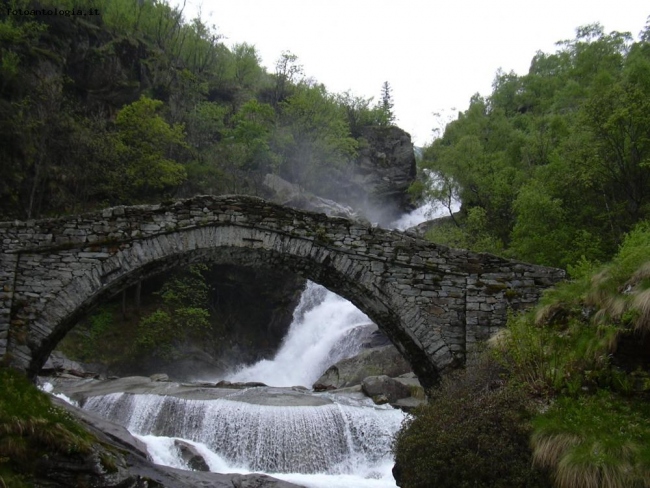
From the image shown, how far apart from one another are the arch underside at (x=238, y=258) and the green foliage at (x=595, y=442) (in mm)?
4000

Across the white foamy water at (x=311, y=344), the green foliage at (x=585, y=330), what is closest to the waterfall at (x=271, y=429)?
the green foliage at (x=585, y=330)

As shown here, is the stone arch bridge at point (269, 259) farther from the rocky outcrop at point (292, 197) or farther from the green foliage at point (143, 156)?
the rocky outcrop at point (292, 197)

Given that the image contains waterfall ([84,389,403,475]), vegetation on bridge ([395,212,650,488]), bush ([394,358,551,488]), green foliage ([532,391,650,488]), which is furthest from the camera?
waterfall ([84,389,403,475])

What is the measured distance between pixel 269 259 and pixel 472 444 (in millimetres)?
5615

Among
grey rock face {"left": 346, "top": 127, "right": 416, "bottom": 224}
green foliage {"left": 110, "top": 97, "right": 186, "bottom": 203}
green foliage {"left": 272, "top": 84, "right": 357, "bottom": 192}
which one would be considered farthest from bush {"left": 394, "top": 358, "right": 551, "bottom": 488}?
grey rock face {"left": 346, "top": 127, "right": 416, "bottom": 224}

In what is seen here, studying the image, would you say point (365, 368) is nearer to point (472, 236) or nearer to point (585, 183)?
point (472, 236)

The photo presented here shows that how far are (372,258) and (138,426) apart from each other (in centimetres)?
693

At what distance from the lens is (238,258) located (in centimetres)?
1136

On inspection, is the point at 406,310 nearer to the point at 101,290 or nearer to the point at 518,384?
the point at 518,384

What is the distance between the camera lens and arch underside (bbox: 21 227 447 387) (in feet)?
34.0

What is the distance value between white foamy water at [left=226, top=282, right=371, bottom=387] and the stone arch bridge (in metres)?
12.1

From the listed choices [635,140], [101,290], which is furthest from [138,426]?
[635,140]

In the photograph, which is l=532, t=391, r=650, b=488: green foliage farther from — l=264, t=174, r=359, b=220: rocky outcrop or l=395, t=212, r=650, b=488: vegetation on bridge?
l=264, t=174, r=359, b=220: rocky outcrop

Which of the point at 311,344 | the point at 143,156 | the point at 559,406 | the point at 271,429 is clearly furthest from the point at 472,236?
the point at 559,406
